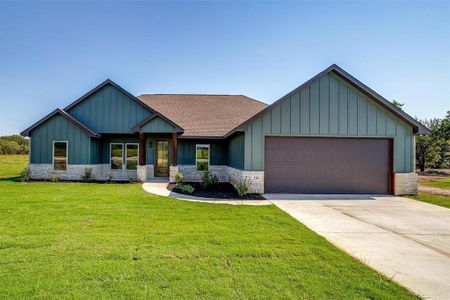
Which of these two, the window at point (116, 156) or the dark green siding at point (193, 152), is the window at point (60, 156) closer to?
the window at point (116, 156)

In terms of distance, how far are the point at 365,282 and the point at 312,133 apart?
27.5 feet

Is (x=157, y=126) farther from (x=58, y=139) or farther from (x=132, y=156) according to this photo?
(x=58, y=139)

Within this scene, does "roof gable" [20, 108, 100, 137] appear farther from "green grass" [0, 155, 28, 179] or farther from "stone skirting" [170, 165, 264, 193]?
"stone skirting" [170, 165, 264, 193]

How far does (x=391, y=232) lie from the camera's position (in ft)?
19.4

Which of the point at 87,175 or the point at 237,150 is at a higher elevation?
the point at 237,150

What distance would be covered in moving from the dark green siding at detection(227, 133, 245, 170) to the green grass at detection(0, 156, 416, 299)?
491 cm

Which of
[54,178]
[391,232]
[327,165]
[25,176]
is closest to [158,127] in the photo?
[54,178]

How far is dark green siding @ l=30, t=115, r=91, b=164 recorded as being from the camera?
14523 mm

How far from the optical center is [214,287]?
10.6ft

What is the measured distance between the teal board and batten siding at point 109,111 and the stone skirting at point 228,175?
438 centimetres

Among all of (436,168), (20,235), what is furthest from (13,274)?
(436,168)

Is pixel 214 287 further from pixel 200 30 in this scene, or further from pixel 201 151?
pixel 200 30

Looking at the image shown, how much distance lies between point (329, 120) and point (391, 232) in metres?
6.30

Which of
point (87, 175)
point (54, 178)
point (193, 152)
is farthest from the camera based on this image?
point (193, 152)
